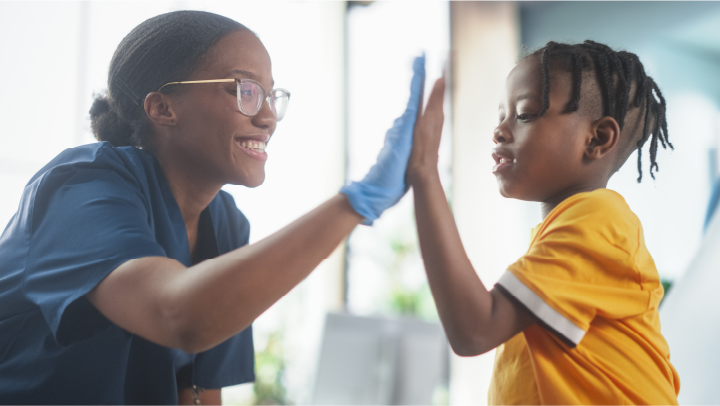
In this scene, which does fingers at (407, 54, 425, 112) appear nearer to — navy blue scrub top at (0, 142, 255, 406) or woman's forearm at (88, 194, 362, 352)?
woman's forearm at (88, 194, 362, 352)

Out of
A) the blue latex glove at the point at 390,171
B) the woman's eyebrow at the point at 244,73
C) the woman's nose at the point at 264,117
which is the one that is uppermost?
the woman's eyebrow at the point at 244,73

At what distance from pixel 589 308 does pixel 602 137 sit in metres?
0.17

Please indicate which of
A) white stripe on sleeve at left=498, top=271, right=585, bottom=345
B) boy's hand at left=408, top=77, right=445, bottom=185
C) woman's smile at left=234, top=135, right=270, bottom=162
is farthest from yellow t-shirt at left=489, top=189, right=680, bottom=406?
woman's smile at left=234, top=135, right=270, bottom=162

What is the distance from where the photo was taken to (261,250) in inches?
15.7

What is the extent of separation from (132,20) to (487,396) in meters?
0.53

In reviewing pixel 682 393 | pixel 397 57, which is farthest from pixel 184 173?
pixel 682 393

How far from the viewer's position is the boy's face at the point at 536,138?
1.59 ft

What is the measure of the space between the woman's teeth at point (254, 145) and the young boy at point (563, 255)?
136 millimetres

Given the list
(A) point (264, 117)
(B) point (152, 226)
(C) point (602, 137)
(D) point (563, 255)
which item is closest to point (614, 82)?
(C) point (602, 137)

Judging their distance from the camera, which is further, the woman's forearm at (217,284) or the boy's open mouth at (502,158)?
the boy's open mouth at (502,158)

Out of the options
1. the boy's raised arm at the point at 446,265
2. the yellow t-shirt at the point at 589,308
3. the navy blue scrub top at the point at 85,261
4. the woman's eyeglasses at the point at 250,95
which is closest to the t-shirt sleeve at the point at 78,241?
the navy blue scrub top at the point at 85,261

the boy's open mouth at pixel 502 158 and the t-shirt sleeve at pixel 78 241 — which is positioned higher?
the boy's open mouth at pixel 502 158

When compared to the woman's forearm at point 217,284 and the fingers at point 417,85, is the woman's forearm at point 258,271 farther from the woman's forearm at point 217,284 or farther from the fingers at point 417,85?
the fingers at point 417,85

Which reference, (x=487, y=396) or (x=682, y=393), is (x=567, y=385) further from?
(x=682, y=393)
